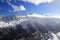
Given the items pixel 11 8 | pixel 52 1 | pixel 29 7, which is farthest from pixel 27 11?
pixel 52 1

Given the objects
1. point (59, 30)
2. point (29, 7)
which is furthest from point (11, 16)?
point (59, 30)

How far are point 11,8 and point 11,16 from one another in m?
0.25

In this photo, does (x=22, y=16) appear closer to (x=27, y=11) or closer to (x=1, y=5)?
(x=27, y=11)

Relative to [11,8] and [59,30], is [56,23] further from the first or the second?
[11,8]

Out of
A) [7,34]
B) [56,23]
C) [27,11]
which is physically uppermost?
[27,11]

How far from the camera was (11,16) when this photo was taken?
514cm

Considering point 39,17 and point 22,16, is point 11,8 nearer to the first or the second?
point 22,16

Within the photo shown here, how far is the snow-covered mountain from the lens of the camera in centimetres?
507

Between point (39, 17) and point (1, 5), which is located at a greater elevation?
point (1, 5)

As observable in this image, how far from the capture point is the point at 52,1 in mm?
5145

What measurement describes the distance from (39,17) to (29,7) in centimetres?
43

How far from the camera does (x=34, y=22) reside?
16.9ft

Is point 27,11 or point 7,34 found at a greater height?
point 27,11

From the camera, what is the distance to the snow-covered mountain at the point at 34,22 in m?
5.07
